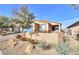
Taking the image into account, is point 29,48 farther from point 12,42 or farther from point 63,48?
point 63,48

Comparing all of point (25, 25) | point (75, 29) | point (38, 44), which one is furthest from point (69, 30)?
point (25, 25)

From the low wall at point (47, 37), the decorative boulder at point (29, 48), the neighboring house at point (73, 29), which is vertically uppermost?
the neighboring house at point (73, 29)

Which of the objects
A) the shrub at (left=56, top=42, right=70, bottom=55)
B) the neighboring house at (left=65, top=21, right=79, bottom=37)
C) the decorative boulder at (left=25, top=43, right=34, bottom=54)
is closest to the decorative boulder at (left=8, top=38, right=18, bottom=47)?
the decorative boulder at (left=25, top=43, right=34, bottom=54)

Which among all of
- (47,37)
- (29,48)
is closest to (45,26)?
(47,37)

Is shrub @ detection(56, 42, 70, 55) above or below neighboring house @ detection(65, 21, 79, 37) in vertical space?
below

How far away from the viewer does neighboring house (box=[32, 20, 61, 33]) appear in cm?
165

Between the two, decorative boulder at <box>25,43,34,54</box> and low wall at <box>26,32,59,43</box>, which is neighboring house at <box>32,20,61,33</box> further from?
decorative boulder at <box>25,43,34,54</box>

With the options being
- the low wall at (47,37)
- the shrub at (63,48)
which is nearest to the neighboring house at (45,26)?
the low wall at (47,37)

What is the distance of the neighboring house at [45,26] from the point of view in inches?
64.8

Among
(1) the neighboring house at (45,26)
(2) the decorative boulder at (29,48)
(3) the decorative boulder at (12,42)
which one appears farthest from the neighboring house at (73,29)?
(3) the decorative boulder at (12,42)

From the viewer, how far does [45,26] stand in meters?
1.68

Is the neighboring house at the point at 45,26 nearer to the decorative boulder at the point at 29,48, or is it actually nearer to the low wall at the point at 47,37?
the low wall at the point at 47,37

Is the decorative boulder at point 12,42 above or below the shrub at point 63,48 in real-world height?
above

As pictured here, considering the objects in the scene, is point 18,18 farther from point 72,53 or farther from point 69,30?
point 72,53
